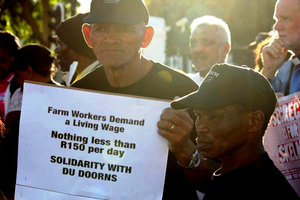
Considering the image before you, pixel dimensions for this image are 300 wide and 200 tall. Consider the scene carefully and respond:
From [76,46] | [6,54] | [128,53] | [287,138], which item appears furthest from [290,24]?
[6,54]

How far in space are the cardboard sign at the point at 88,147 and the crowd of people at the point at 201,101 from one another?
0.40ft

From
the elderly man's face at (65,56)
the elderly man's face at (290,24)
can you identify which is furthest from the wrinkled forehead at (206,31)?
the elderly man's face at (290,24)

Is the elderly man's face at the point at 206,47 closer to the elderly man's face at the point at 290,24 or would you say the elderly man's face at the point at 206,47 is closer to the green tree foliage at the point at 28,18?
the elderly man's face at the point at 290,24

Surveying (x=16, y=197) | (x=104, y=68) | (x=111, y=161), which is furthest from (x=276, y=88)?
(x=16, y=197)

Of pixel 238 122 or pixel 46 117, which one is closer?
pixel 238 122

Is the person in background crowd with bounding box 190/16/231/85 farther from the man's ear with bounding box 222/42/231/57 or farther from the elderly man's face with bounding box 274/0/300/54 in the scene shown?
the elderly man's face with bounding box 274/0/300/54

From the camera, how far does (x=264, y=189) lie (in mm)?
2850

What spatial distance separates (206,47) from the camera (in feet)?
20.3

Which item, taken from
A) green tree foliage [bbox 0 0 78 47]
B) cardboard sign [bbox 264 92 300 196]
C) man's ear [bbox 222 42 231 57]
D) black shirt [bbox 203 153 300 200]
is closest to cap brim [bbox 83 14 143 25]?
cardboard sign [bbox 264 92 300 196]

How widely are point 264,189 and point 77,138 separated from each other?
1222mm

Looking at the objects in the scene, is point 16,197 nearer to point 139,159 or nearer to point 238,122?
point 139,159

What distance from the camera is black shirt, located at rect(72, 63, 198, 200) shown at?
3658 millimetres

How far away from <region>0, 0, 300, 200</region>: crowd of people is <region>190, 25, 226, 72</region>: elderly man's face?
63 cm

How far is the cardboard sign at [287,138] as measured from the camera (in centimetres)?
384
